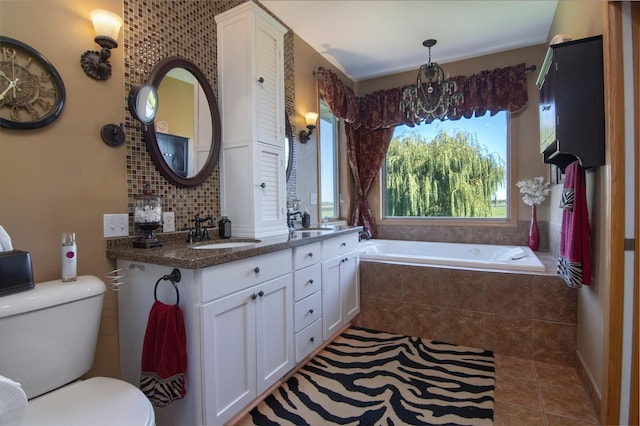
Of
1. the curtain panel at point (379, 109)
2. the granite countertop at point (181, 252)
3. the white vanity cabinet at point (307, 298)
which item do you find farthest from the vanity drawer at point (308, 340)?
the curtain panel at point (379, 109)

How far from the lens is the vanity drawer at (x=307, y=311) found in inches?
76.8

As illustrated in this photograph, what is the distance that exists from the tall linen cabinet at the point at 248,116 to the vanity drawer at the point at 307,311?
0.53m

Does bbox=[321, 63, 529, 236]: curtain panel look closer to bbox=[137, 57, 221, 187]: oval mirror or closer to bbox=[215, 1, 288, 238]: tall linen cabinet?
bbox=[215, 1, 288, 238]: tall linen cabinet

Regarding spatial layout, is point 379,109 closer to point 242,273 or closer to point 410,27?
point 410,27

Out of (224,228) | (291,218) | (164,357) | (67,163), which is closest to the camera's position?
(164,357)

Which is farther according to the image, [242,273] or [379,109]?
[379,109]

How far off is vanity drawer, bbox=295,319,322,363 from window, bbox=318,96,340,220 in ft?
4.61

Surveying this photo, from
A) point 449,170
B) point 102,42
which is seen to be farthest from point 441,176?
point 102,42

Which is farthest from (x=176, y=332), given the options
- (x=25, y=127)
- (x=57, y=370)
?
(x=25, y=127)

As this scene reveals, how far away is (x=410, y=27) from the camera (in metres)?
2.88

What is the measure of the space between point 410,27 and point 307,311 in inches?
105

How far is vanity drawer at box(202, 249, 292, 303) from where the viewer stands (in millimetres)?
1333

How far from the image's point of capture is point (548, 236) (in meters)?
3.11

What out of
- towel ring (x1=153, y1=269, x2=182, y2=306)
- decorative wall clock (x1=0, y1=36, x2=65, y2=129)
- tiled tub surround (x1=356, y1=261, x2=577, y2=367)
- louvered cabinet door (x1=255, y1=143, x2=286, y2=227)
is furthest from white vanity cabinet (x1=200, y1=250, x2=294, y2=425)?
tiled tub surround (x1=356, y1=261, x2=577, y2=367)
